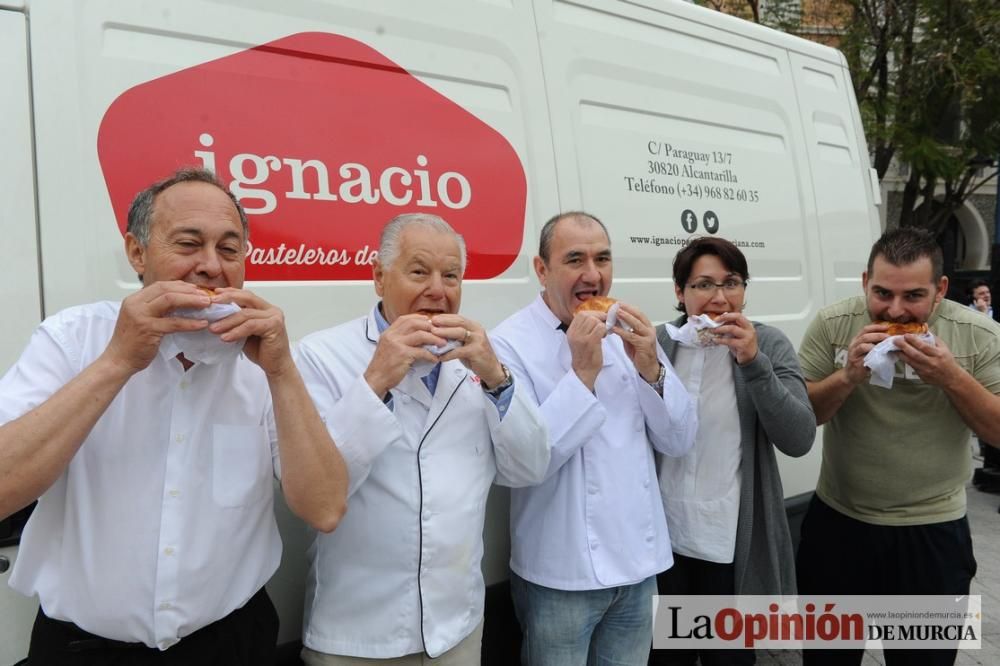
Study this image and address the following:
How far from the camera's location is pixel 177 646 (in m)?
1.53

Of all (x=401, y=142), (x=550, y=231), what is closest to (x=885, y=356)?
(x=550, y=231)

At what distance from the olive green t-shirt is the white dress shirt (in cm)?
50

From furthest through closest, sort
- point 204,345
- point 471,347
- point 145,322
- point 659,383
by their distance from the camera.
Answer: point 659,383 < point 471,347 < point 204,345 < point 145,322

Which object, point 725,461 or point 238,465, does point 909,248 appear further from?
point 238,465

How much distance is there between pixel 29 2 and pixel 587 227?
5.24 ft

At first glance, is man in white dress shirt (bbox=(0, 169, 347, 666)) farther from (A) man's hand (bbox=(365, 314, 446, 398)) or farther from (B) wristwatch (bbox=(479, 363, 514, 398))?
(B) wristwatch (bbox=(479, 363, 514, 398))

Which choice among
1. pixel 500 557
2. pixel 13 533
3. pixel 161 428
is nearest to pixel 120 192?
pixel 161 428

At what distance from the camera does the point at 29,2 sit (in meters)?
1.76

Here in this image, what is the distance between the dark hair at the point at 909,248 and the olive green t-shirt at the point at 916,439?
28 cm

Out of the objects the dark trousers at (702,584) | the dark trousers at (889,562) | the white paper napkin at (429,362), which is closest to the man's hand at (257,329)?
the white paper napkin at (429,362)

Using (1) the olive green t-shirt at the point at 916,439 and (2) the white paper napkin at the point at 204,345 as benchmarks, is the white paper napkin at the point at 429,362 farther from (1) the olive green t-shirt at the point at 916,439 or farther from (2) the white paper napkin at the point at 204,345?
(1) the olive green t-shirt at the point at 916,439

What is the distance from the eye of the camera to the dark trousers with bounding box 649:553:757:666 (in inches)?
98.7

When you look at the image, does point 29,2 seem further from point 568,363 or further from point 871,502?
point 871,502

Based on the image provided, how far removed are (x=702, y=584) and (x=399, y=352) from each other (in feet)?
5.15
